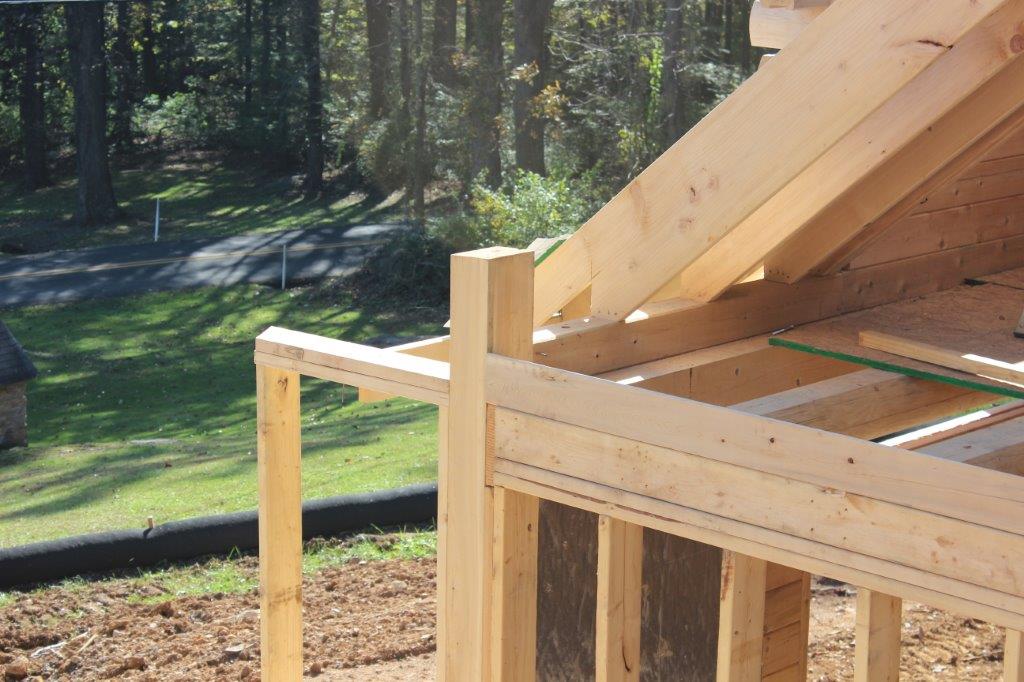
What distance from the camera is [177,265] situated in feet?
75.3

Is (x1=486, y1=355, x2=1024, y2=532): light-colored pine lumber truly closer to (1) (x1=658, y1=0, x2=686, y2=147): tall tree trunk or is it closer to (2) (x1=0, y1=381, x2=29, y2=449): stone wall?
(2) (x1=0, y1=381, x2=29, y2=449): stone wall

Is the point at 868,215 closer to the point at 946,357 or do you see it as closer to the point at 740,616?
the point at 946,357

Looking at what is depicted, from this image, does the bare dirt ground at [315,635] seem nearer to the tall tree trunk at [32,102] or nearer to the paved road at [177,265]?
the paved road at [177,265]

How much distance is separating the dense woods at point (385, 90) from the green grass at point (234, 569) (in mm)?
12070

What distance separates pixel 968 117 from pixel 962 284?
60.2 inches

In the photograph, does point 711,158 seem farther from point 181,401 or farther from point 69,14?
point 69,14

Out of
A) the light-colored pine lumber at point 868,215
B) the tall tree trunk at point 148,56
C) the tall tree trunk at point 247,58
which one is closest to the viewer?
the light-colored pine lumber at point 868,215

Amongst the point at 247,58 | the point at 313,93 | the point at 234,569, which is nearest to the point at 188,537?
the point at 234,569

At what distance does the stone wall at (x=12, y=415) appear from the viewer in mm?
11984

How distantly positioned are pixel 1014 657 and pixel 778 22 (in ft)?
6.87

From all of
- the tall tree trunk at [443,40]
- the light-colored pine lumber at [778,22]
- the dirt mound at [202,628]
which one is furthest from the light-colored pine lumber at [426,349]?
the tall tree trunk at [443,40]

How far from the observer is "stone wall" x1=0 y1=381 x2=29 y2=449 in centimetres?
1198

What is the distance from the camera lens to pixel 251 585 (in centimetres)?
662

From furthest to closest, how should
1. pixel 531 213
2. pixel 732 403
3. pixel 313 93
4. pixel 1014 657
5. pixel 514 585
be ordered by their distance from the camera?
pixel 313 93, pixel 531 213, pixel 732 403, pixel 514 585, pixel 1014 657
